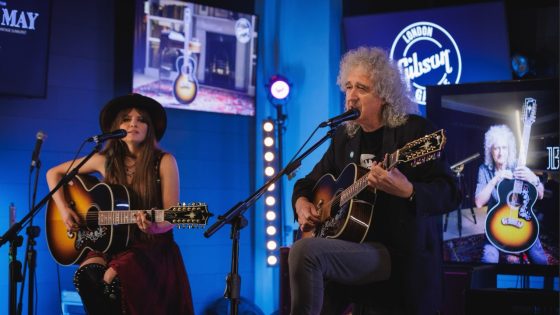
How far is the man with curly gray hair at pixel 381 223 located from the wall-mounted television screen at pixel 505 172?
1.37 metres

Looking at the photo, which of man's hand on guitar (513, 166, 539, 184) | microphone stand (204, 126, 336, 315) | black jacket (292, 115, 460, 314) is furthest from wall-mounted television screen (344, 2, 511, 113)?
microphone stand (204, 126, 336, 315)

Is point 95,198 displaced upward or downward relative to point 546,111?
downward

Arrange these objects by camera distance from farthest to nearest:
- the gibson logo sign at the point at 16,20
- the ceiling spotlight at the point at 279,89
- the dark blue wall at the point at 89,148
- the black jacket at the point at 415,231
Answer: the ceiling spotlight at the point at 279,89, the dark blue wall at the point at 89,148, the gibson logo sign at the point at 16,20, the black jacket at the point at 415,231

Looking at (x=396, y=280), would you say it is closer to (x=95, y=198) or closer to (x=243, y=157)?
(x=95, y=198)

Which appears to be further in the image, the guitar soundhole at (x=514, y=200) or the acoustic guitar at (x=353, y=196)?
the guitar soundhole at (x=514, y=200)

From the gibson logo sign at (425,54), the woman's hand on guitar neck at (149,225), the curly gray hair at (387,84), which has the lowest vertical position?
the woman's hand on guitar neck at (149,225)

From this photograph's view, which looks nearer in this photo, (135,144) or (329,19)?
(135,144)

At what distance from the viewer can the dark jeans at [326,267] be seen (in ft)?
9.34

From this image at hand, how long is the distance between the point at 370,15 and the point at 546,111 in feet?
7.09

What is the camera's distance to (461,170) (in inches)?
181

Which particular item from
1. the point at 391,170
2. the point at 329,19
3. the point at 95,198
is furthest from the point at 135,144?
the point at 329,19

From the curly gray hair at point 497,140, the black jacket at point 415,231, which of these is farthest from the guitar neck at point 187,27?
the black jacket at point 415,231

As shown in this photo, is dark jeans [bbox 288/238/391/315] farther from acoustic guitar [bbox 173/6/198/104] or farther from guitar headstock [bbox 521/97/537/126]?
acoustic guitar [bbox 173/6/198/104]

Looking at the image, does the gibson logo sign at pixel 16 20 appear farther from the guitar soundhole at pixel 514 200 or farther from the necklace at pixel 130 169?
the guitar soundhole at pixel 514 200
